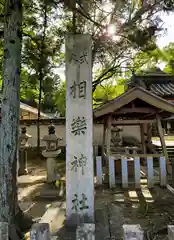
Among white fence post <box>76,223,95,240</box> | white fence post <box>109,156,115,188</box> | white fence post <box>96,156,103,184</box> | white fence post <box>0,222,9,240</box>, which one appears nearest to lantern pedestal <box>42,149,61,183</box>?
white fence post <box>96,156,103,184</box>

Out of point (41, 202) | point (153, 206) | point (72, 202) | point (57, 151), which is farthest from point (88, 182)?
point (57, 151)

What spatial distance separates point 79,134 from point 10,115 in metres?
1.03

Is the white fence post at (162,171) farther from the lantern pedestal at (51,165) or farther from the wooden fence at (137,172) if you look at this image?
the lantern pedestal at (51,165)

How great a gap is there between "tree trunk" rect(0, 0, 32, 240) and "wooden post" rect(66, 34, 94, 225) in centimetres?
76

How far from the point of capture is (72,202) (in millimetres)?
3271

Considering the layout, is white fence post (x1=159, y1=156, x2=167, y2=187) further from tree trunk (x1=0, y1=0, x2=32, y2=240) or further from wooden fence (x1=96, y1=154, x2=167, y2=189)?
tree trunk (x1=0, y1=0, x2=32, y2=240)

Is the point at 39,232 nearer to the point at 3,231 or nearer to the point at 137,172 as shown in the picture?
the point at 3,231

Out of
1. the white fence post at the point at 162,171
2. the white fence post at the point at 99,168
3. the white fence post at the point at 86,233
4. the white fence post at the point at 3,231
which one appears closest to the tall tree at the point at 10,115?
the white fence post at the point at 3,231

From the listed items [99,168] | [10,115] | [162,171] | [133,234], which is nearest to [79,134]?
[10,115]

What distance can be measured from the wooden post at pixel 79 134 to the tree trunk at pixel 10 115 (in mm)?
756

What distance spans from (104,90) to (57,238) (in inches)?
509

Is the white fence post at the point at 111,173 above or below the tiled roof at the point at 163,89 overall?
below

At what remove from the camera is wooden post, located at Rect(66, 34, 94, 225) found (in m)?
3.27

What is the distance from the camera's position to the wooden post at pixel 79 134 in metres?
3.27
